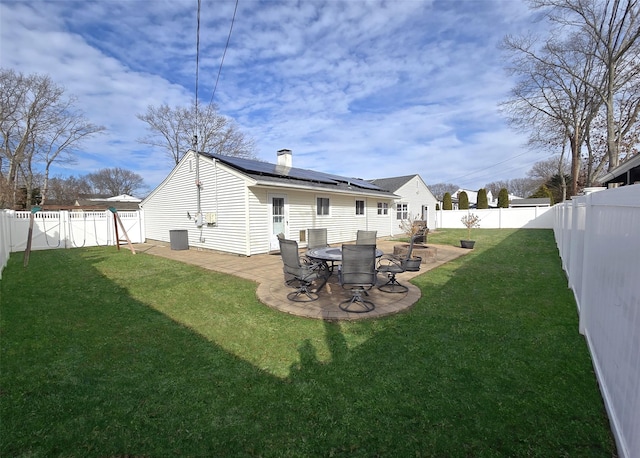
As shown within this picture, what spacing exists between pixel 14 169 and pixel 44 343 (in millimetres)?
27125

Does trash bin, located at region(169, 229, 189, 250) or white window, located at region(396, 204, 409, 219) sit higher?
white window, located at region(396, 204, 409, 219)

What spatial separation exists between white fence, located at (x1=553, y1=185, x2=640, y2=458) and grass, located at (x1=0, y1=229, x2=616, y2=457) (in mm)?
287

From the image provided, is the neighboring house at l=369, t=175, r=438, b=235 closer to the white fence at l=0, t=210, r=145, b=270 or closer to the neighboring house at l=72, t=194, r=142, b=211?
the white fence at l=0, t=210, r=145, b=270

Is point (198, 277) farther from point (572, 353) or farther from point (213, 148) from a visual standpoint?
point (213, 148)

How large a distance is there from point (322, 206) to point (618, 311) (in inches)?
427

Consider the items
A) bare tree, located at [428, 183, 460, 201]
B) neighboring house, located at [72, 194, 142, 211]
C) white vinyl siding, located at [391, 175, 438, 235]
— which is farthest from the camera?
bare tree, located at [428, 183, 460, 201]

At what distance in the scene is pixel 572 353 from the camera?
321 cm

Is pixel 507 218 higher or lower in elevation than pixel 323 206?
lower

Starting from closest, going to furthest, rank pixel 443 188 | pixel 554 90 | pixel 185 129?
pixel 554 90, pixel 185 129, pixel 443 188

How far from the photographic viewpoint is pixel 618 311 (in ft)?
6.62

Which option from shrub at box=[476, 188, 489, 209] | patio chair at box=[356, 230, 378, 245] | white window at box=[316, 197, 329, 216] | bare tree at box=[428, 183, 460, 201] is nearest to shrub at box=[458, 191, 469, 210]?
shrub at box=[476, 188, 489, 209]

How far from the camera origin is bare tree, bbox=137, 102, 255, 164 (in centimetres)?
2514

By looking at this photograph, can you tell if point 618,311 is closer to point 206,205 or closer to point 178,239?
point 206,205

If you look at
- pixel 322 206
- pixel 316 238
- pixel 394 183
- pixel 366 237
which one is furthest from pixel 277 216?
pixel 394 183
